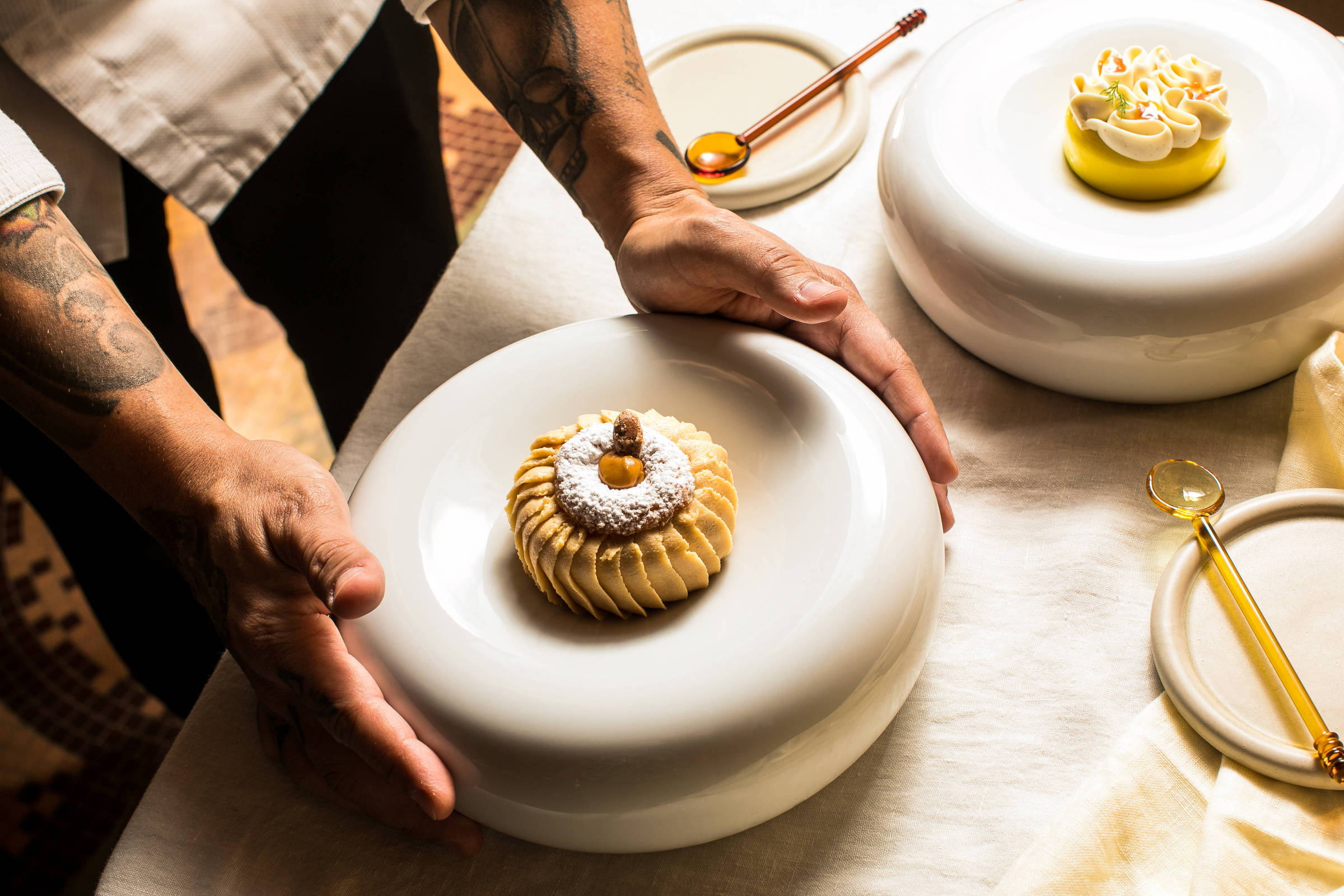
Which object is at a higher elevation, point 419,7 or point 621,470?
point 419,7

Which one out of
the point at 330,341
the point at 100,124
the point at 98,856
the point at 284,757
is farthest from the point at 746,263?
the point at 98,856

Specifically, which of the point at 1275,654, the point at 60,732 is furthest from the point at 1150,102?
the point at 60,732

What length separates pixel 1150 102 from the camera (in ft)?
3.14

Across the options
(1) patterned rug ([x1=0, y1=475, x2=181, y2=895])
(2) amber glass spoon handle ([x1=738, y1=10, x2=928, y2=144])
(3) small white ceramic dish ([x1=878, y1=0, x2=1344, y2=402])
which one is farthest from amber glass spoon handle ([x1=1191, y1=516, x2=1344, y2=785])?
(1) patterned rug ([x1=0, y1=475, x2=181, y2=895])

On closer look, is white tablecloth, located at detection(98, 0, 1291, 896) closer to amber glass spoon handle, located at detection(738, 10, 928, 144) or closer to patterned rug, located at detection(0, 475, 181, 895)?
amber glass spoon handle, located at detection(738, 10, 928, 144)

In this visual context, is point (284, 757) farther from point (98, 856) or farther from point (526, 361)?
point (98, 856)

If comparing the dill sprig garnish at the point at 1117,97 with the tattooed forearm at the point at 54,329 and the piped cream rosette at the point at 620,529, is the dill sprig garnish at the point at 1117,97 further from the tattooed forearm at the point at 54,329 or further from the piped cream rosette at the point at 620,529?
the tattooed forearm at the point at 54,329

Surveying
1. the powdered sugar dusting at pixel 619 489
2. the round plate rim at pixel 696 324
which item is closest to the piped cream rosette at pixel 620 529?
the powdered sugar dusting at pixel 619 489

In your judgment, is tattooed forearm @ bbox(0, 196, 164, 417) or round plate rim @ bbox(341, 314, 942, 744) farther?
tattooed forearm @ bbox(0, 196, 164, 417)

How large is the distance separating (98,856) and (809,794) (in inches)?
59.5

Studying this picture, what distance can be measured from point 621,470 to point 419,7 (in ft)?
2.29

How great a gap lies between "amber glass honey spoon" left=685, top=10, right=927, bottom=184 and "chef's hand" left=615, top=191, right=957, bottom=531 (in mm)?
203

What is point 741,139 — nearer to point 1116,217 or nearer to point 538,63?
point 538,63

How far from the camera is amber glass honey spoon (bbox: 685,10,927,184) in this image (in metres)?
1.24
